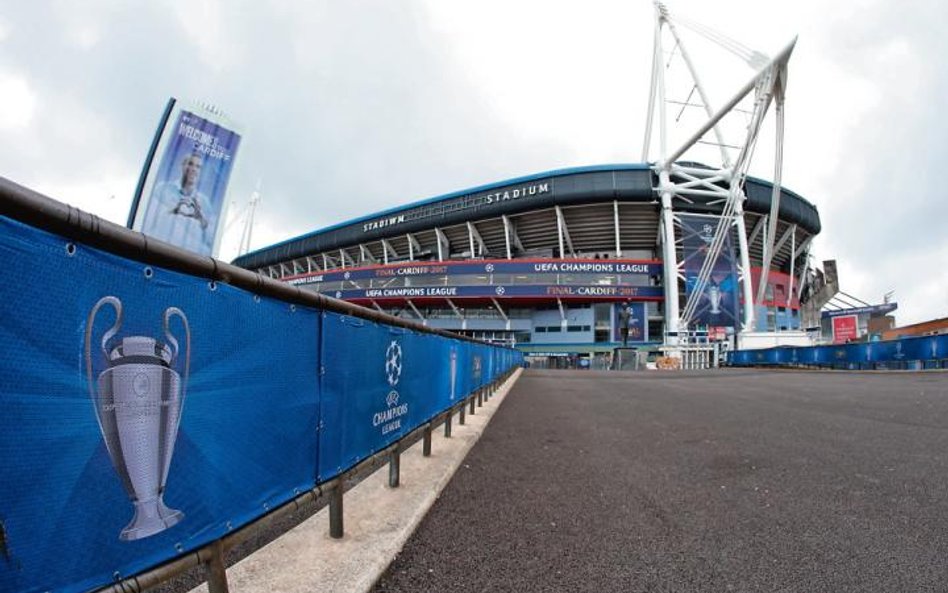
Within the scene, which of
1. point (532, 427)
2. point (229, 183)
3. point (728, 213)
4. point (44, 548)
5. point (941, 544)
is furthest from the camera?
point (728, 213)

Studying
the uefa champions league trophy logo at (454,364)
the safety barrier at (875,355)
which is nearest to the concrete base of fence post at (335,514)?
the uefa champions league trophy logo at (454,364)

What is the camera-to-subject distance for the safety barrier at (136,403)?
4.10 ft

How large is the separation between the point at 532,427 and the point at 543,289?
4419 cm

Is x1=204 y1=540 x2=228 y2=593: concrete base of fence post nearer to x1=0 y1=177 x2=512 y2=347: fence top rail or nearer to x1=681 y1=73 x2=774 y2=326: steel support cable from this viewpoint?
x1=0 y1=177 x2=512 y2=347: fence top rail

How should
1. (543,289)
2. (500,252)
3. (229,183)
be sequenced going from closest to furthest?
(229,183) → (543,289) → (500,252)

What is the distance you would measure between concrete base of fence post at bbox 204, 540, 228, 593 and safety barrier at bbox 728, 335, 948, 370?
1027 inches

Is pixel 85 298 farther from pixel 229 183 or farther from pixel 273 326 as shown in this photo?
pixel 229 183

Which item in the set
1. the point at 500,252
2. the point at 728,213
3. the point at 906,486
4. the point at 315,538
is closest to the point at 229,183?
the point at 315,538

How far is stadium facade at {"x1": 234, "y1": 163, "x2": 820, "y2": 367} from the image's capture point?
48.2m

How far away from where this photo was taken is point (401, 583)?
250cm

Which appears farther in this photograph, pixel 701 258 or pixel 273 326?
pixel 701 258

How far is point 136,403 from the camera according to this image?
1548 mm

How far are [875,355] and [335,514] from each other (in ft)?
92.8

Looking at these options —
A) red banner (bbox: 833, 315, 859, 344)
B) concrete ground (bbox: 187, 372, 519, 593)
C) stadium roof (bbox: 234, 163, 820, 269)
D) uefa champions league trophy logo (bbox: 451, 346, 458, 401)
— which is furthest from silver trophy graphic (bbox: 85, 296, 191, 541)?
stadium roof (bbox: 234, 163, 820, 269)
